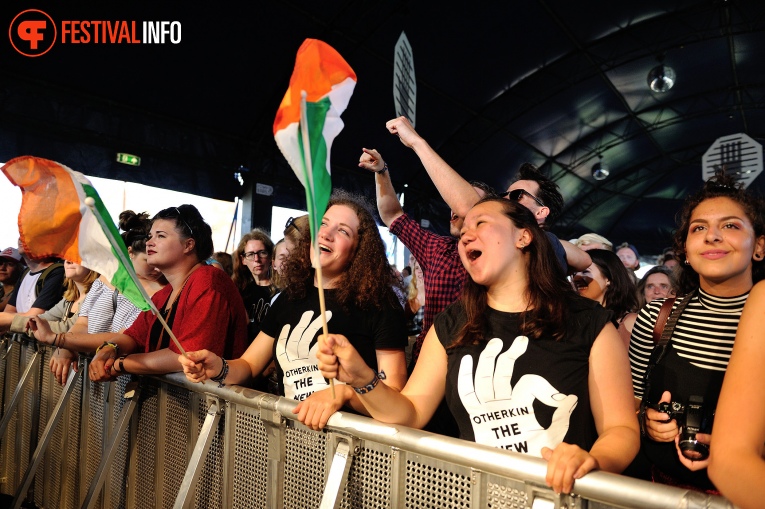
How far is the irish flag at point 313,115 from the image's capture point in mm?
1223

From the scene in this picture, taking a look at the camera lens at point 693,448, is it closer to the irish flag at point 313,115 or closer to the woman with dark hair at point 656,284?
the irish flag at point 313,115

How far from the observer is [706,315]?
1.58 metres

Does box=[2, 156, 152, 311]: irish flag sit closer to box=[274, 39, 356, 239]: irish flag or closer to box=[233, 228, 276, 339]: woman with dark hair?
box=[274, 39, 356, 239]: irish flag

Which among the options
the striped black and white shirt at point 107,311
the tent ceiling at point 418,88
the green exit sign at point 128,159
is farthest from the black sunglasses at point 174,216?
the green exit sign at point 128,159

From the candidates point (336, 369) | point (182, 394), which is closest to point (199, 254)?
point (182, 394)

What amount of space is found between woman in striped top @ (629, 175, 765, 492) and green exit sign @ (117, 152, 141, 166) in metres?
8.15

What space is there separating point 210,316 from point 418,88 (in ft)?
29.6

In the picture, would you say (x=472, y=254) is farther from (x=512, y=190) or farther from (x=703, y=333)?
(x=512, y=190)

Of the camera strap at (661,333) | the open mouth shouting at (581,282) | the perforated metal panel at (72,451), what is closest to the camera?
the camera strap at (661,333)

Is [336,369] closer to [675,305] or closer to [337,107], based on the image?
[337,107]

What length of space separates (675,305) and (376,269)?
1048 millimetres

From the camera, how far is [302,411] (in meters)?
1.51

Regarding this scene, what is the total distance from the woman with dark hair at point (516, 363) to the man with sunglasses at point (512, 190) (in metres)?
0.43

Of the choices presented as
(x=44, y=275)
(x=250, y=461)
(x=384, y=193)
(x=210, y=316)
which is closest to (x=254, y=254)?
(x=44, y=275)
